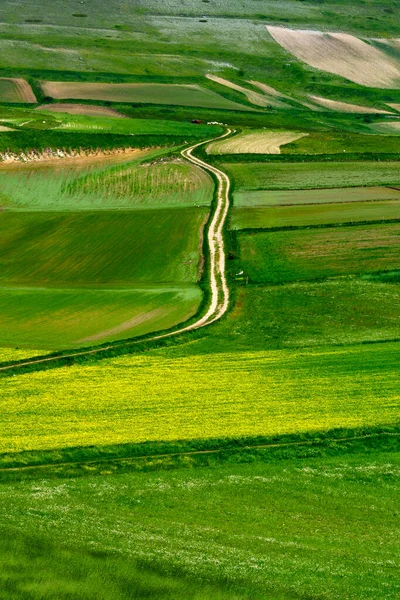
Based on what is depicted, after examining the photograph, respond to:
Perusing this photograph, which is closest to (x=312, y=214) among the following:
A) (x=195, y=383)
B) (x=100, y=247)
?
(x=100, y=247)

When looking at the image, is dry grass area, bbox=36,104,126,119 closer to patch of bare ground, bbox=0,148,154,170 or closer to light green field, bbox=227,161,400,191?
patch of bare ground, bbox=0,148,154,170

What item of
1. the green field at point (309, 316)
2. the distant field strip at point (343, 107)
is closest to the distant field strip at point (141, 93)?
the distant field strip at point (343, 107)

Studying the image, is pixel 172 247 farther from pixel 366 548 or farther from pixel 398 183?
pixel 366 548

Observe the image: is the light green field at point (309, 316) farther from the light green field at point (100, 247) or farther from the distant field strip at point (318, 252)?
the light green field at point (100, 247)

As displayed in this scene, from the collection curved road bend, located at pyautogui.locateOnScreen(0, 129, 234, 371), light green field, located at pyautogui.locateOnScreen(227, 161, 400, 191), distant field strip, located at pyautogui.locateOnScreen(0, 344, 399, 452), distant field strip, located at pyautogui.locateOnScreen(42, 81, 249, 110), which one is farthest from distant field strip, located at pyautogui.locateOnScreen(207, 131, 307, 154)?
distant field strip, located at pyautogui.locateOnScreen(0, 344, 399, 452)

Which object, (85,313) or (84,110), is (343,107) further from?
(85,313)
